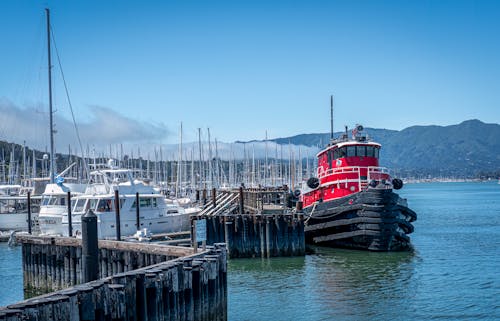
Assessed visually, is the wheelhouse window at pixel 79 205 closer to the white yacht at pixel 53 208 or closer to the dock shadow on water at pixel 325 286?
the white yacht at pixel 53 208

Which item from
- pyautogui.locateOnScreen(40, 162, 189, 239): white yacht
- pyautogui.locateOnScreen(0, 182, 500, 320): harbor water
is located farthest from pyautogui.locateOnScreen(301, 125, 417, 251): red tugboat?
pyautogui.locateOnScreen(40, 162, 189, 239): white yacht

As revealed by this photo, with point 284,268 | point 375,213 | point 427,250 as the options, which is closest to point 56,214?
point 284,268

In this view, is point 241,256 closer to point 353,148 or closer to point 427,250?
point 353,148

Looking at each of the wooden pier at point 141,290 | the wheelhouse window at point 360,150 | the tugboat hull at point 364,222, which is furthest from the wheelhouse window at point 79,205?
the wheelhouse window at point 360,150

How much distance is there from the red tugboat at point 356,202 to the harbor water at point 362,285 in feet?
2.77

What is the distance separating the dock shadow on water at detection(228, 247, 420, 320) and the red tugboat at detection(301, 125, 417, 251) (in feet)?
3.13

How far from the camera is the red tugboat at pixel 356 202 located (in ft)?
98.4

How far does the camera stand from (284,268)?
27781 mm

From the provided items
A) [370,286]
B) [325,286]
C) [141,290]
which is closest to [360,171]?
[370,286]

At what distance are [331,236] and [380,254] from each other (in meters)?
3.11

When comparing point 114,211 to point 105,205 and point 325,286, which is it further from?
point 325,286

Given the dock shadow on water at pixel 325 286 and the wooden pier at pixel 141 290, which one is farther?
the dock shadow on water at pixel 325 286

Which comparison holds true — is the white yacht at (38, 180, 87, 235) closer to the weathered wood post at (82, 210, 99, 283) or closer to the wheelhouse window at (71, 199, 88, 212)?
the wheelhouse window at (71, 199, 88, 212)

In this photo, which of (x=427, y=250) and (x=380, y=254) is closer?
(x=380, y=254)
